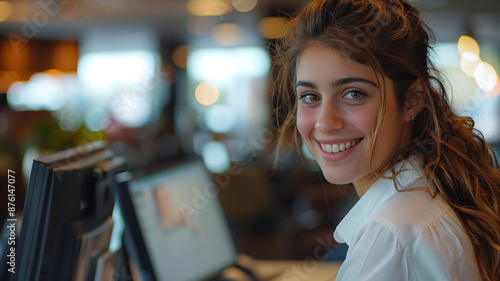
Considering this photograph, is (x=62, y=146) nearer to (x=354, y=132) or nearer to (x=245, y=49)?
(x=354, y=132)

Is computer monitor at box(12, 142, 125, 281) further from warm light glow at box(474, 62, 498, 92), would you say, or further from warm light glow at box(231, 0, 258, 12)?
warm light glow at box(474, 62, 498, 92)

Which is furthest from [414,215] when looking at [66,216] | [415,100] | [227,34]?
[227,34]

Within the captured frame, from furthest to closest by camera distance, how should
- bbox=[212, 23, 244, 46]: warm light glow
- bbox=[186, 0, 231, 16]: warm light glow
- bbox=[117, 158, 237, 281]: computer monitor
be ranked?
bbox=[212, 23, 244, 46]: warm light glow < bbox=[186, 0, 231, 16]: warm light glow < bbox=[117, 158, 237, 281]: computer monitor

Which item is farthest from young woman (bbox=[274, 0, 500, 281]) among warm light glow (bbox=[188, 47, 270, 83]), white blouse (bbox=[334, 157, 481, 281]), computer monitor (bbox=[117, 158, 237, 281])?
warm light glow (bbox=[188, 47, 270, 83])

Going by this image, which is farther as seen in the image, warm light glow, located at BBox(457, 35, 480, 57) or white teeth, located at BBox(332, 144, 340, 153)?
warm light glow, located at BBox(457, 35, 480, 57)

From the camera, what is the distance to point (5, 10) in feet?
27.7

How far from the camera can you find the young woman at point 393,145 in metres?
0.86

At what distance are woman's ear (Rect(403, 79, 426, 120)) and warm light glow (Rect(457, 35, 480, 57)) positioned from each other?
5987mm

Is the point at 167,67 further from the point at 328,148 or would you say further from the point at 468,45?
the point at 328,148

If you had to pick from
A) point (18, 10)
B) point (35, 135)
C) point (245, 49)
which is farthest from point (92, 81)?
point (35, 135)

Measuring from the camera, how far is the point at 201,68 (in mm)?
10109

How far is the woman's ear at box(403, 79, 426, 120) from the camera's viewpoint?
1.08m

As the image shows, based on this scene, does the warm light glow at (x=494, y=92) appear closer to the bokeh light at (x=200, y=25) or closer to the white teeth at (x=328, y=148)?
the bokeh light at (x=200, y=25)

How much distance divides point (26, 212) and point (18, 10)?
865 cm
